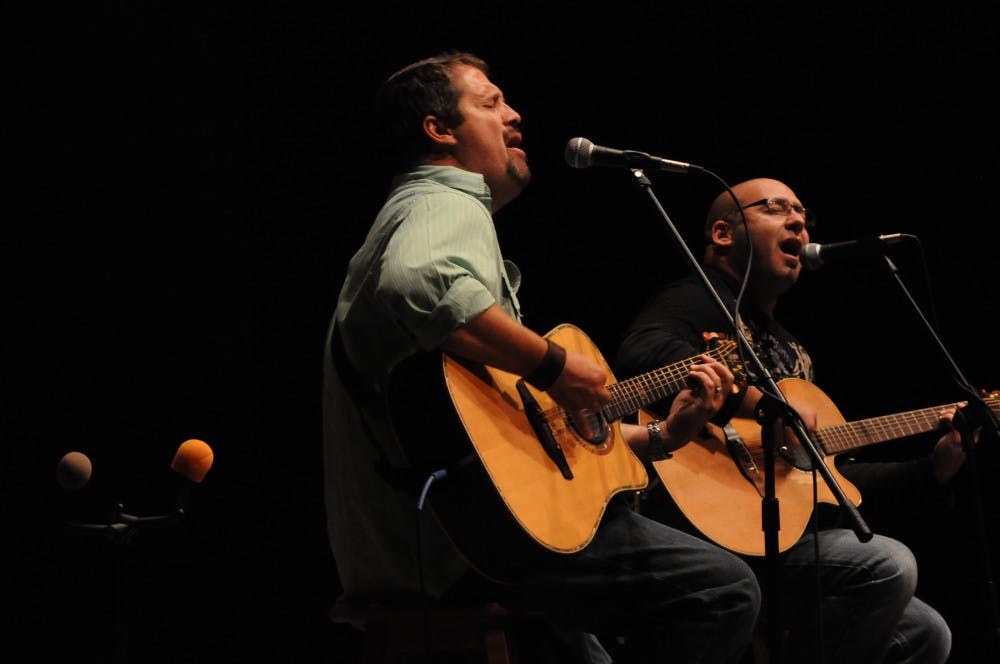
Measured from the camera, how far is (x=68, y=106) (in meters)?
3.16

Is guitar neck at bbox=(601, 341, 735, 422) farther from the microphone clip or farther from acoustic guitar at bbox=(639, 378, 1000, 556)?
the microphone clip

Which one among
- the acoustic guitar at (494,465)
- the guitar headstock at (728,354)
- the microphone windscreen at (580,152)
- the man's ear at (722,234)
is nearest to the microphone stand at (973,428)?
the guitar headstock at (728,354)

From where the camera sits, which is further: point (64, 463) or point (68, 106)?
point (68, 106)

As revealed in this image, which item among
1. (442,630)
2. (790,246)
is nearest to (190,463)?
(442,630)

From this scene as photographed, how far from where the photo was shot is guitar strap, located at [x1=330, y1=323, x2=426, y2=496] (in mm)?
2002

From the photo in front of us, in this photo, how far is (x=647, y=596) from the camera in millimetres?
2064

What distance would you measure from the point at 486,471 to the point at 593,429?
0.44 meters

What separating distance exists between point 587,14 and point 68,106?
6.88 feet

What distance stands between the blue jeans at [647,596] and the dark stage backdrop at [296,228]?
927mm

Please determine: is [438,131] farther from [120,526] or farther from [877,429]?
[877,429]

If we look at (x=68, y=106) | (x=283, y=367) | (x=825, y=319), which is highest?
(x=68, y=106)

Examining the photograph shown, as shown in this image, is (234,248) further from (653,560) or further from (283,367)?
(653,560)

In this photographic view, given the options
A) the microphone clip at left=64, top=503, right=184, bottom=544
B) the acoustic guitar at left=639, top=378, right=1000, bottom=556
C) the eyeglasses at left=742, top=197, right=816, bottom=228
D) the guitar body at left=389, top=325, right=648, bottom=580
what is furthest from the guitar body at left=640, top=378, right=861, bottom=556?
the microphone clip at left=64, top=503, right=184, bottom=544

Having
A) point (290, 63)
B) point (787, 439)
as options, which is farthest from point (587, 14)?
point (787, 439)
